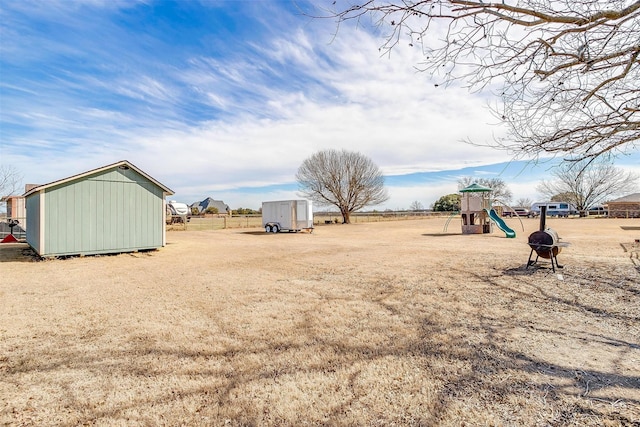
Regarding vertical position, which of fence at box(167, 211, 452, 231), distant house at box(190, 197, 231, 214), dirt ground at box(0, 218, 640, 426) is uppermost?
distant house at box(190, 197, 231, 214)

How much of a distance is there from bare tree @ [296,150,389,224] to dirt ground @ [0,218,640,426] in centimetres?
2981

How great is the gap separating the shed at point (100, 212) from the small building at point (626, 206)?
47589 millimetres

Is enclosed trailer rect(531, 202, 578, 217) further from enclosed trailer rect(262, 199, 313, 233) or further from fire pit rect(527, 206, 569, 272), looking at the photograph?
fire pit rect(527, 206, 569, 272)

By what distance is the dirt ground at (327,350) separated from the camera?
240 centimetres

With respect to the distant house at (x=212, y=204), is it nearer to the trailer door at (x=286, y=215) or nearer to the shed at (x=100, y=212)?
the trailer door at (x=286, y=215)

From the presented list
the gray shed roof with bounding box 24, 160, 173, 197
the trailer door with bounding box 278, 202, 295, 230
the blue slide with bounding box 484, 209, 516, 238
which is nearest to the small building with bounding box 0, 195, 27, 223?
the gray shed roof with bounding box 24, 160, 173, 197

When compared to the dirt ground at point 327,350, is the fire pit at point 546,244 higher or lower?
higher

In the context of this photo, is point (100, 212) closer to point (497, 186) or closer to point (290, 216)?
point (290, 216)

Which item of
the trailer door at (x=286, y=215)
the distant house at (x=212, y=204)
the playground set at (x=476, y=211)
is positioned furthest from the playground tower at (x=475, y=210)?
the distant house at (x=212, y=204)

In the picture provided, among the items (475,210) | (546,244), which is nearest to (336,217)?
(475,210)

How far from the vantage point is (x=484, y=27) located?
10.5 ft

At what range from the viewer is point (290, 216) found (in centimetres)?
2202

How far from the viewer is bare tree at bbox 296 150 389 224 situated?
36.5m

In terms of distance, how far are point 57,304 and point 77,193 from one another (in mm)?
6584
